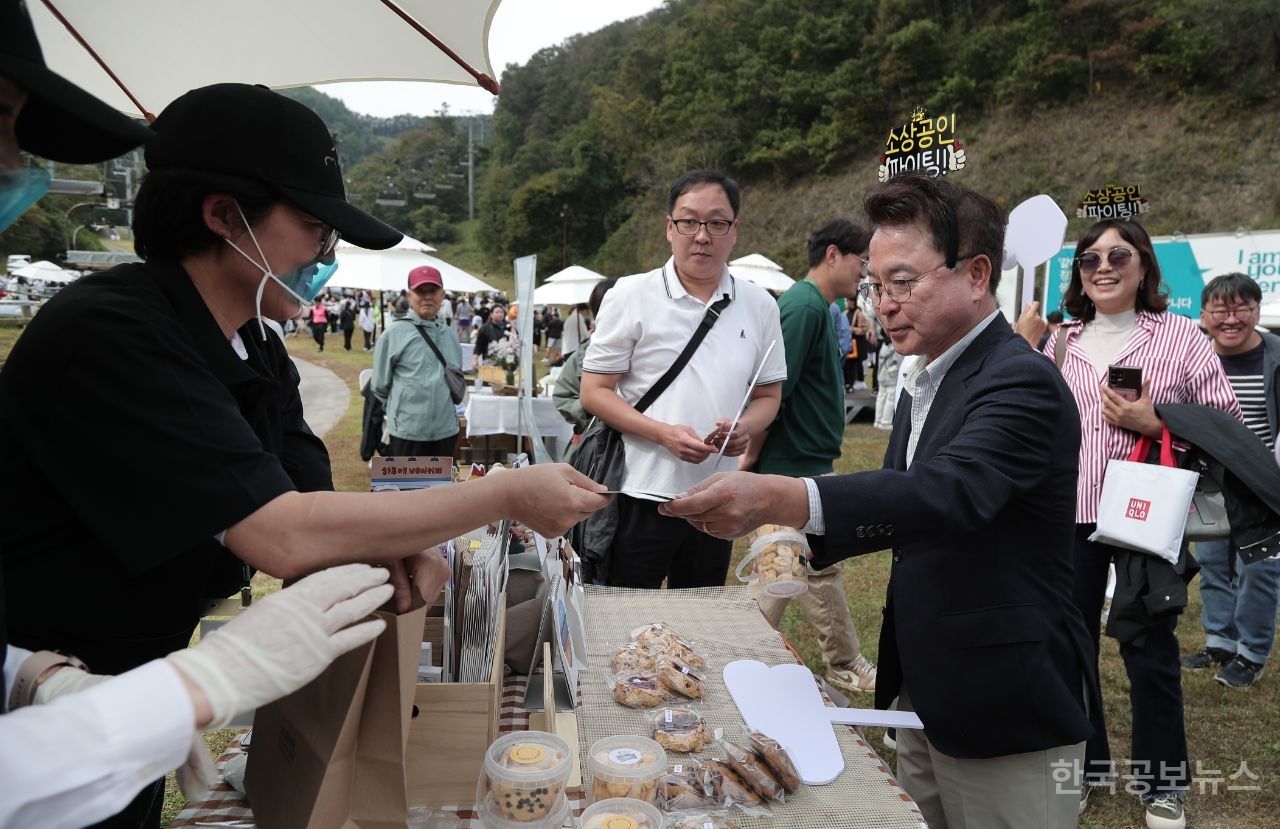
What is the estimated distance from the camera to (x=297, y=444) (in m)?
1.90

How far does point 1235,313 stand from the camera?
4.65 m

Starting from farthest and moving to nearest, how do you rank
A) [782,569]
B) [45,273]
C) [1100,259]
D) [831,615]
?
[45,273], [831,615], [1100,259], [782,569]

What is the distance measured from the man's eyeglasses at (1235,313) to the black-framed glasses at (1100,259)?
1805mm

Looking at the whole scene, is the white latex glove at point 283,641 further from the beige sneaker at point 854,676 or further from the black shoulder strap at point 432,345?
the black shoulder strap at point 432,345

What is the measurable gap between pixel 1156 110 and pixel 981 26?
36.3 feet

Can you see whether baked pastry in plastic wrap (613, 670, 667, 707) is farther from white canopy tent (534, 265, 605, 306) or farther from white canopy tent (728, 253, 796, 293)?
white canopy tent (728, 253, 796, 293)

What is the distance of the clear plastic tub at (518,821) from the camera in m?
1.42

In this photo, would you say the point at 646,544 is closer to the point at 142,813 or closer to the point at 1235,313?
the point at 142,813

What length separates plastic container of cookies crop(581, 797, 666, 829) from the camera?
146 centimetres

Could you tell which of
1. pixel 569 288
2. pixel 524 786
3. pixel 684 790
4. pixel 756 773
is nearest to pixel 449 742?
pixel 524 786

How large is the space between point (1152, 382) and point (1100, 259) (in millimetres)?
557

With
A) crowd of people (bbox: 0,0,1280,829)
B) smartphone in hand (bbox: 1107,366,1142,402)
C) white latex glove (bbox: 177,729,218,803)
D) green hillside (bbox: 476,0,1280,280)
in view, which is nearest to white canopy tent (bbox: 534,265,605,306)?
crowd of people (bbox: 0,0,1280,829)

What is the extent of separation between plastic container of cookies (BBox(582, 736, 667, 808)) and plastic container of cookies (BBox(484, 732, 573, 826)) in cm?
14

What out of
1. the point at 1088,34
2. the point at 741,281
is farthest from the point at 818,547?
the point at 1088,34
